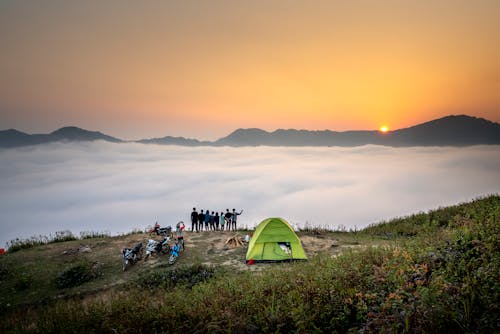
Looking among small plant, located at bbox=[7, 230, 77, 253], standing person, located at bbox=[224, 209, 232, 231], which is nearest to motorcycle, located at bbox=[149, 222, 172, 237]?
standing person, located at bbox=[224, 209, 232, 231]

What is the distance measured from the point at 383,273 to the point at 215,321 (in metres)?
4.66

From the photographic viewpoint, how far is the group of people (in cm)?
2544

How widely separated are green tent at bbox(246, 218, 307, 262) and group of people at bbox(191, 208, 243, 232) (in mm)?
7953

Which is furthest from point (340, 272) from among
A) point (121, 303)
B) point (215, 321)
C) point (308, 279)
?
point (121, 303)

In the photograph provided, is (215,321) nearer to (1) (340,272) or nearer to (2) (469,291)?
(1) (340,272)

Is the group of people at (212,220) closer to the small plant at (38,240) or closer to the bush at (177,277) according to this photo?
the bush at (177,277)

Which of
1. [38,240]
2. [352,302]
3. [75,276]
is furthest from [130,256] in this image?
[352,302]

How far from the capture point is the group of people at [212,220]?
83.5ft

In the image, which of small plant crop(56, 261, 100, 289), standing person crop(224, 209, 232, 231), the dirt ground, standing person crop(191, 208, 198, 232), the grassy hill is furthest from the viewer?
standing person crop(224, 209, 232, 231)

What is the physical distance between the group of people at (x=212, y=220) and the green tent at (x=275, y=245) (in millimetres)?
7953

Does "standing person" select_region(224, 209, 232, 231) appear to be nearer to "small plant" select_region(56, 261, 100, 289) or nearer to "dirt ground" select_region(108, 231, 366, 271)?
"dirt ground" select_region(108, 231, 366, 271)

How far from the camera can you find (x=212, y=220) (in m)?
25.7

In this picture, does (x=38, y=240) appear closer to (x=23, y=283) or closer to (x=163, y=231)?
(x=23, y=283)

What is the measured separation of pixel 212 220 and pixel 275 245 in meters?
10.1
